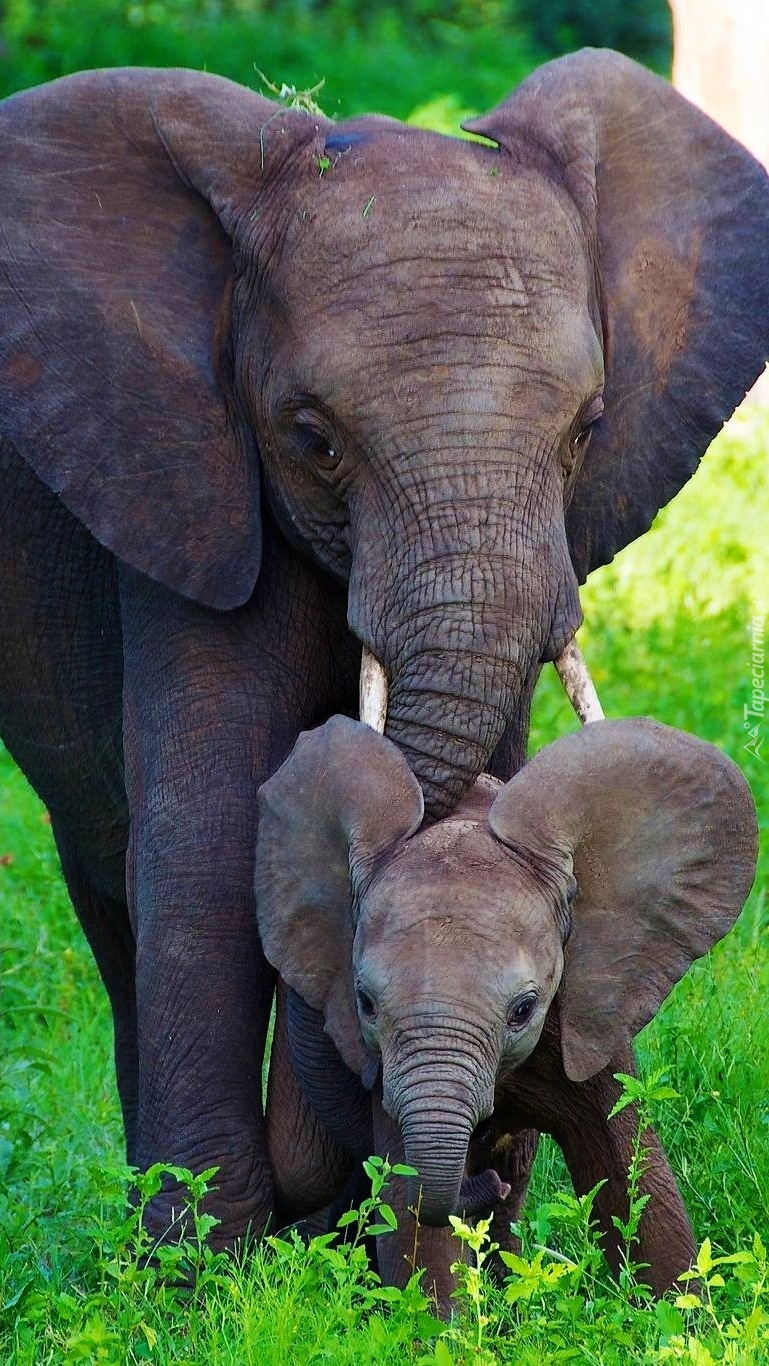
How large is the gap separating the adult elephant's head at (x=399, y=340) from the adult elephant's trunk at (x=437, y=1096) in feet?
1.57

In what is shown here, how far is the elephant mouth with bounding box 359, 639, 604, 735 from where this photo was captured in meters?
4.27

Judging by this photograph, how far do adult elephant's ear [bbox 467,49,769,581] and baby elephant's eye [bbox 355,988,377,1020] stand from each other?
3.81 feet

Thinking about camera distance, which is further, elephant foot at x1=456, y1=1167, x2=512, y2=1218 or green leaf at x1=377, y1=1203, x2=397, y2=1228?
elephant foot at x1=456, y1=1167, x2=512, y2=1218

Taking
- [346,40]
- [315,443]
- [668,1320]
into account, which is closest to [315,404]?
[315,443]

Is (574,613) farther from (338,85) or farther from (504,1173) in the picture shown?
(338,85)

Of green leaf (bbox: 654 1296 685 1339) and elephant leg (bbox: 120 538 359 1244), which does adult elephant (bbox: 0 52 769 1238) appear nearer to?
elephant leg (bbox: 120 538 359 1244)

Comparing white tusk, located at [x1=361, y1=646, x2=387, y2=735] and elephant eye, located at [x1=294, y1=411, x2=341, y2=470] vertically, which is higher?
elephant eye, located at [x1=294, y1=411, x2=341, y2=470]

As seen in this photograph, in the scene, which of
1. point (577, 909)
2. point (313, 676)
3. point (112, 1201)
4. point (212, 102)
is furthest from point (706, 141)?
point (112, 1201)

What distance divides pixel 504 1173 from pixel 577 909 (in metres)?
0.79

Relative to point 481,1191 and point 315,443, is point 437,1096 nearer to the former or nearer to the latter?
point 481,1191

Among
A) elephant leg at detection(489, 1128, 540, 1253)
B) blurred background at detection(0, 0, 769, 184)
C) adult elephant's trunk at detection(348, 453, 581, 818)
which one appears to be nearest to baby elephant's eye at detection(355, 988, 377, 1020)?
adult elephant's trunk at detection(348, 453, 581, 818)

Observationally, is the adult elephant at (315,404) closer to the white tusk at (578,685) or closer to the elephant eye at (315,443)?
the elephant eye at (315,443)

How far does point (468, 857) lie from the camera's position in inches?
159

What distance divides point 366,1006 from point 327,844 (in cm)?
35
